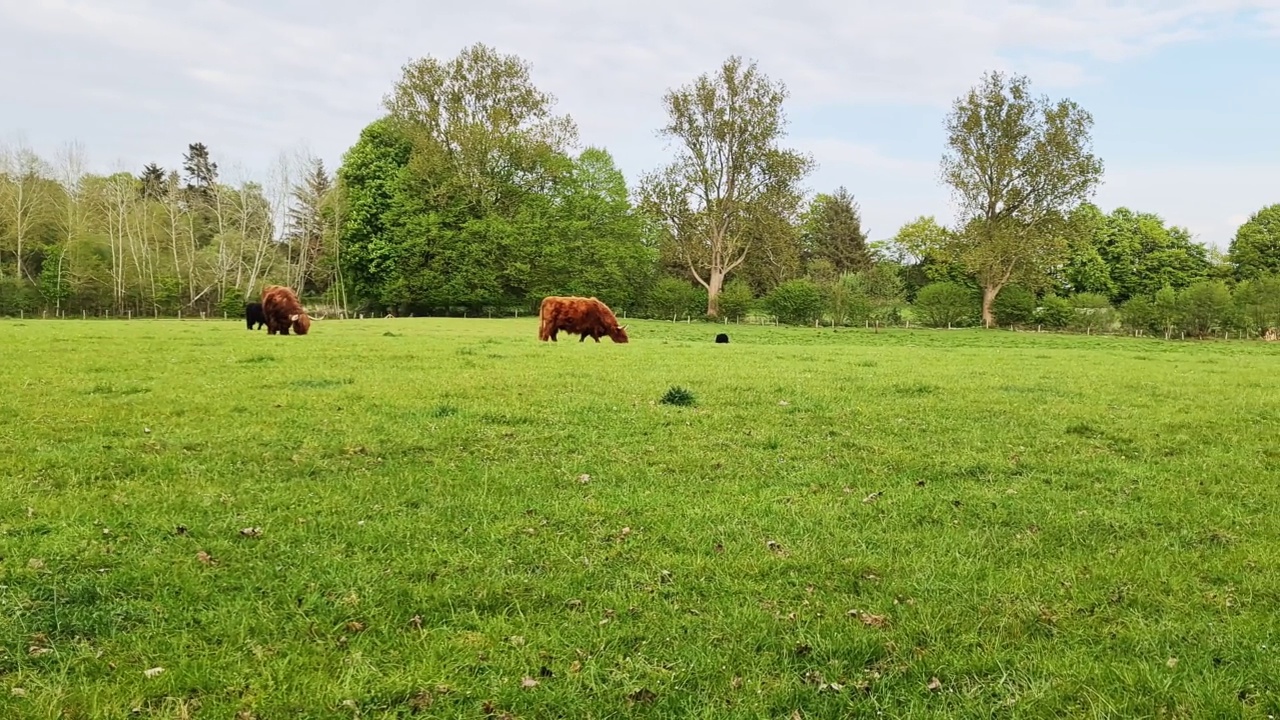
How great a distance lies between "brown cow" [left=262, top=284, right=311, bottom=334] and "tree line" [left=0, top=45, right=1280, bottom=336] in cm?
2735

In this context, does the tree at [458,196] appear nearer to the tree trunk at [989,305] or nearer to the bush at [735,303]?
the bush at [735,303]

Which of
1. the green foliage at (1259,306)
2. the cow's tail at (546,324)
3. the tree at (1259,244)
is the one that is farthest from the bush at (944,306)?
the cow's tail at (546,324)

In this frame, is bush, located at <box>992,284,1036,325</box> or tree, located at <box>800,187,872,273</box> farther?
tree, located at <box>800,187,872,273</box>

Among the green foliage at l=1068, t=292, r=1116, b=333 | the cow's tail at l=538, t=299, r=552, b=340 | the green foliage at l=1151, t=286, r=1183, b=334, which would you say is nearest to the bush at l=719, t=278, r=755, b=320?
the green foliage at l=1068, t=292, r=1116, b=333

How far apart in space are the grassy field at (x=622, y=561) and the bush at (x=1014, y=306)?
45788 mm

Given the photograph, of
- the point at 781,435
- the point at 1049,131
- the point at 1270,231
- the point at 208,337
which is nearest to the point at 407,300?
the point at 208,337

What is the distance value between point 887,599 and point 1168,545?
2.48 m

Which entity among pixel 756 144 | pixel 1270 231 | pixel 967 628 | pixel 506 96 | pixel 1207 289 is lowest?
pixel 967 628

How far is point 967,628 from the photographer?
386cm

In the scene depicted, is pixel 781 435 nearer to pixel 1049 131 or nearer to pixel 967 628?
pixel 967 628

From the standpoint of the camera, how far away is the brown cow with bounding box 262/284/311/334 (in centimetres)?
2680

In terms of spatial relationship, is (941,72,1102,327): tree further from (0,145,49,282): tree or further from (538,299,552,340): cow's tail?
(0,145,49,282): tree

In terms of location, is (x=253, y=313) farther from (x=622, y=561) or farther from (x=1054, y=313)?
(x=1054, y=313)

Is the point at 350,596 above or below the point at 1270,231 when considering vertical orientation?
below
